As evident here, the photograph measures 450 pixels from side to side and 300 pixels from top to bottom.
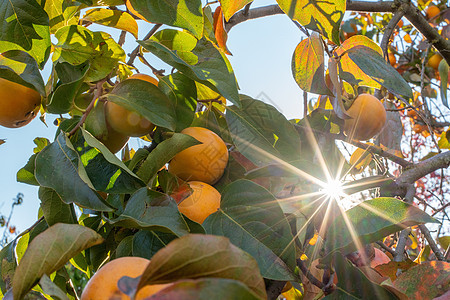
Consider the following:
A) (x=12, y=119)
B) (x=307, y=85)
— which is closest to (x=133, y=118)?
(x=12, y=119)

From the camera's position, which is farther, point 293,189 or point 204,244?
point 293,189

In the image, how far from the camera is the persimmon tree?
1.72 ft

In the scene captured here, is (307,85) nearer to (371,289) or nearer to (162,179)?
(162,179)

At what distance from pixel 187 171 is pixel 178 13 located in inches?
10.5

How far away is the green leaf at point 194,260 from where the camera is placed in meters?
0.34

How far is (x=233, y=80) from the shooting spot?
681 mm

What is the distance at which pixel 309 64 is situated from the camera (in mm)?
935

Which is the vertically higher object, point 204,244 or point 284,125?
point 284,125

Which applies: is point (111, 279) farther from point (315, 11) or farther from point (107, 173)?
point (315, 11)

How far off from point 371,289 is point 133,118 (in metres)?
0.44

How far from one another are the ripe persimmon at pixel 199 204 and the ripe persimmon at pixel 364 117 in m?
0.52

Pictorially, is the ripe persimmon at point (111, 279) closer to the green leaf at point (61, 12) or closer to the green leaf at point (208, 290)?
the green leaf at point (208, 290)

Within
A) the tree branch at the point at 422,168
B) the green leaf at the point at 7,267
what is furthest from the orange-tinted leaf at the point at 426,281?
the green leaf at the point at 7,267

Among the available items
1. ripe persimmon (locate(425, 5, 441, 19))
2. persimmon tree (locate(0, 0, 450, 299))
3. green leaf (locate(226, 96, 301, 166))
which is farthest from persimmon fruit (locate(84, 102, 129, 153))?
ripe persimmon (locate(425, 5, 441, 19))
